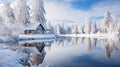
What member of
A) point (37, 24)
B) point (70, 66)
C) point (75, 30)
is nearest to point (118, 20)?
point (75, 30)

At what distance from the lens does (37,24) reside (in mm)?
66750

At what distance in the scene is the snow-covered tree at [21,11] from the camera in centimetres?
7056

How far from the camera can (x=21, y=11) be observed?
71438 millimetres


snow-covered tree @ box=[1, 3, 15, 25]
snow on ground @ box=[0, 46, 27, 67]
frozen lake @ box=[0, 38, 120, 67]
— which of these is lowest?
frozen lake @ box=[0, 38, 120, 67]

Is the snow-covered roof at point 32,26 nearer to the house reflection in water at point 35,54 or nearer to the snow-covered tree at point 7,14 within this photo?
the snow-covered tree at point 7,14

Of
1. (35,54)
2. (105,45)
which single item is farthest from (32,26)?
(35,54)

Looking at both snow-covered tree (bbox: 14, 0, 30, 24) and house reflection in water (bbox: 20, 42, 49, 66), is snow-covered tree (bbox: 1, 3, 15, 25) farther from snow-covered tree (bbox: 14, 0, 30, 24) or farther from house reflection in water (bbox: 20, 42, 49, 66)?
house reflection in water (bbox: 20, 42, 49, 66)

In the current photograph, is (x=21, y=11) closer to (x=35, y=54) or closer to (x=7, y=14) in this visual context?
(x=7, y=14)

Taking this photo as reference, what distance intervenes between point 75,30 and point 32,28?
108 metres

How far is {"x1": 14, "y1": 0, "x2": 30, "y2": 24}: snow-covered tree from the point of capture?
70562mm

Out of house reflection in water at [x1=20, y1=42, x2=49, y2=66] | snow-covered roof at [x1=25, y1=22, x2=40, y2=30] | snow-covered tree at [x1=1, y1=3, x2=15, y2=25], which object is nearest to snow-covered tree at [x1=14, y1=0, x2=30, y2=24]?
snow-covered roof at [x1=25, y1=22, x2=40, y2=30]

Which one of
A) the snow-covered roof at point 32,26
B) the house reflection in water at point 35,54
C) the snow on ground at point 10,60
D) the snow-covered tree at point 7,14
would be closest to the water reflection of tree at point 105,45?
the house reflection in water at point 35,54

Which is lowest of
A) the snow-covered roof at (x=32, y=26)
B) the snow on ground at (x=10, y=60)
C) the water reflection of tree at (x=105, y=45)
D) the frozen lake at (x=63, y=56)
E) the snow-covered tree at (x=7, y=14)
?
the water reflection of tree at (x=105, y=45)

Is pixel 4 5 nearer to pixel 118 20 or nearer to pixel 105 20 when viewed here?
pixel 105 20
